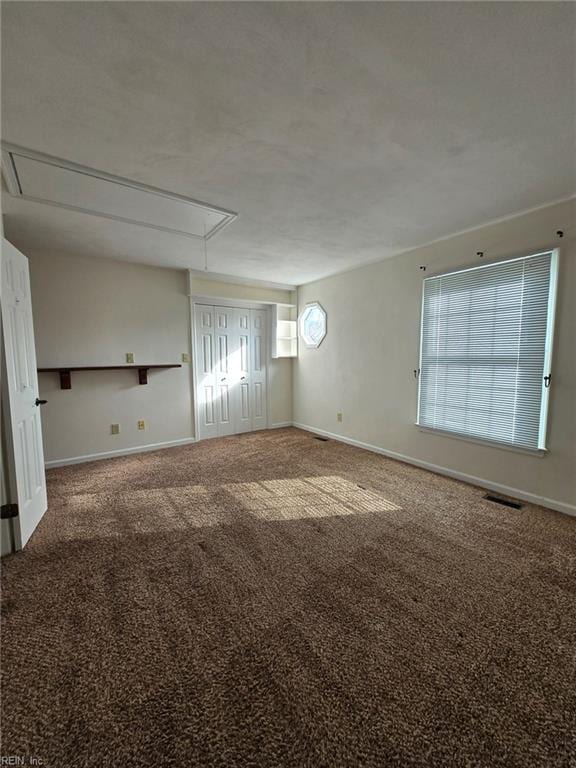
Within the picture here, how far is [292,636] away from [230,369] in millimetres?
3971

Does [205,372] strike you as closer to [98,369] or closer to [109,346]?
[109,346]

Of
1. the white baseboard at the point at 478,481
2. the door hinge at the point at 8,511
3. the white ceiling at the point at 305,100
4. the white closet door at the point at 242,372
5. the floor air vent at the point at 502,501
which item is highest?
the white ceiling at the point at 305,100

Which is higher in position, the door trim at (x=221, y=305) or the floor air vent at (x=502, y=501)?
the door trim at (x=221, y=305)

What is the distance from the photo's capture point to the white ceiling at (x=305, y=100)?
111 cm

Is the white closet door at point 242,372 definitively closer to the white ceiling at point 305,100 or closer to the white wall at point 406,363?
the white wall at point 406,363

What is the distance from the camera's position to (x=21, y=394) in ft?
7.41

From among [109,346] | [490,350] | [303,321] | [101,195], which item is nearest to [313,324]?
[303,321]

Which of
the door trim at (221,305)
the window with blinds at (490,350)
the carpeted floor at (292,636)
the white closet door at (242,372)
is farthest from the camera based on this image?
the white closet door at (242,372)

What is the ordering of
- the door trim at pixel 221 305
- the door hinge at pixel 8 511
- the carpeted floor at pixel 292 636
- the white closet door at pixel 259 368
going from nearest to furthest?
the carpeted floor at pixel 292 636 → the door hinge at pixel 8 511 → the door trim at pixel 221 305 → the white closet door at pixel 259 368

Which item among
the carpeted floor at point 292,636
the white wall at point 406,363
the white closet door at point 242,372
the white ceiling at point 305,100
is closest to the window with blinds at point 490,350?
the white wall at point 406,363

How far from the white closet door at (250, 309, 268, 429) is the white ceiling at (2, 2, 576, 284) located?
2765mm

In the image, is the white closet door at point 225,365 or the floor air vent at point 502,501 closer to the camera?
the floor air vent at point 502,501

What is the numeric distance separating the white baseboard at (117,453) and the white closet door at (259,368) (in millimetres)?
1190

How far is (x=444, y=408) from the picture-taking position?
3361mm
